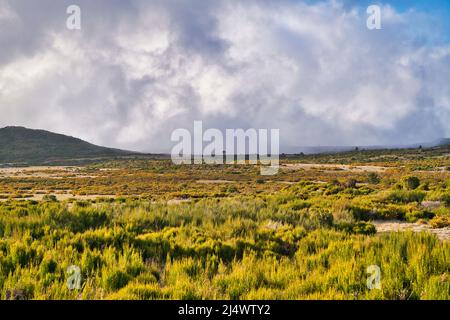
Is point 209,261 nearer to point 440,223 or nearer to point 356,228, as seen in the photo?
point 356,228

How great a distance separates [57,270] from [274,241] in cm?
464

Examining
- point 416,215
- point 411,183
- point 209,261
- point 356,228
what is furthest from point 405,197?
point 209,261

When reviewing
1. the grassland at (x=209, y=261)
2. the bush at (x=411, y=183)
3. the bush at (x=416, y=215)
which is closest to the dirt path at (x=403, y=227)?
the bush at (x=416, y=215)

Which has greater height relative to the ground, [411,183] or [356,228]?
[356,228]

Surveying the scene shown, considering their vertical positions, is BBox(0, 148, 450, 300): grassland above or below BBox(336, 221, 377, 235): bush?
above

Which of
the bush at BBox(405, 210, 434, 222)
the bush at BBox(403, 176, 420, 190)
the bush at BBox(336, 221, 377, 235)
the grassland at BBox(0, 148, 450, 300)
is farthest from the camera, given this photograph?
the bush at BBox(403, 176, 420, 190)

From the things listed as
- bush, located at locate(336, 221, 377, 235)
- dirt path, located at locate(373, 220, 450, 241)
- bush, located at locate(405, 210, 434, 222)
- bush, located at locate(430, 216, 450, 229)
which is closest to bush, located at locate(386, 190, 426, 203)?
bush, located at locate(405, 210, 434, 222)

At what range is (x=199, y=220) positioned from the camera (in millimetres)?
11922

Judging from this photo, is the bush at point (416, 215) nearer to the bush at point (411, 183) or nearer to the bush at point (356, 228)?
the bush at point (356, 228)

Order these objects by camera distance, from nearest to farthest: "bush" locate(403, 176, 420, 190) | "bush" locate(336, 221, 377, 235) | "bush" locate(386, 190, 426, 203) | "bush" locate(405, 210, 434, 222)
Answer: "bush" locate(336, 221, 377, 235) → "bush" locate(405, 210, 434, 222) → "bush" locate(386, 190, 426, 203) → "bush" locate(403, 176, 420, 190)

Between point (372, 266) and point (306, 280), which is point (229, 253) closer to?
point (306, 280)

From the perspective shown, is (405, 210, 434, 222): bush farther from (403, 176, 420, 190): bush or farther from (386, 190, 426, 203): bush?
(403, 176, 420, 190): bush

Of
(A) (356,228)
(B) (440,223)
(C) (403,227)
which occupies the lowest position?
(C) (403,227)
